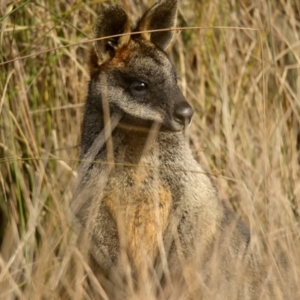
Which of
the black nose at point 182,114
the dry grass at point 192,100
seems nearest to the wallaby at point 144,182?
the black nose at point 182,114

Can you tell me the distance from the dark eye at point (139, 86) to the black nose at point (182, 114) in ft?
0.82

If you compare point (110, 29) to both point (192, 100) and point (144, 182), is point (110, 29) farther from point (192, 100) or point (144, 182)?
point (192, 100)

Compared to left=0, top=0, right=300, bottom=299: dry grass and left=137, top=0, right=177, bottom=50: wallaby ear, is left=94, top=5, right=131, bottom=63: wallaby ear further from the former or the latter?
left=0, top=0, right=300, bottom=299: dry grass

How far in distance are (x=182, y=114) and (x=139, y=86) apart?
13.1 inches

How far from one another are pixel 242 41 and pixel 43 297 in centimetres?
291

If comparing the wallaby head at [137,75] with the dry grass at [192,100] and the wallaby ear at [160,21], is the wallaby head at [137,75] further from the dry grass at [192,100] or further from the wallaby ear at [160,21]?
the dry grass at [192,100]

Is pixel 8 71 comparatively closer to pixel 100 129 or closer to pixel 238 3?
pixel 100 129

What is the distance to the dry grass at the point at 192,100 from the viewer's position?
18.4ft

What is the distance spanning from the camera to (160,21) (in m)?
5.03

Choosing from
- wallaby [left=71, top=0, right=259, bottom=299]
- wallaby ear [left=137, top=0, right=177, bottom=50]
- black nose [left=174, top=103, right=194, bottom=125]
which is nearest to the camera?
black nose [left=174, top=103, right=194, bottom=125]

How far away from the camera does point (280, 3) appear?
260 inches

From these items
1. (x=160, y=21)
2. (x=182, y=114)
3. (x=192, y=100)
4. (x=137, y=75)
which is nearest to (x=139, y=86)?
(x=137, y=75)

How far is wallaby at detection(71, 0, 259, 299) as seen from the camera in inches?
187

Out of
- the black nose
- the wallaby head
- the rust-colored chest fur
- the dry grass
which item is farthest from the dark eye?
the dry grass
